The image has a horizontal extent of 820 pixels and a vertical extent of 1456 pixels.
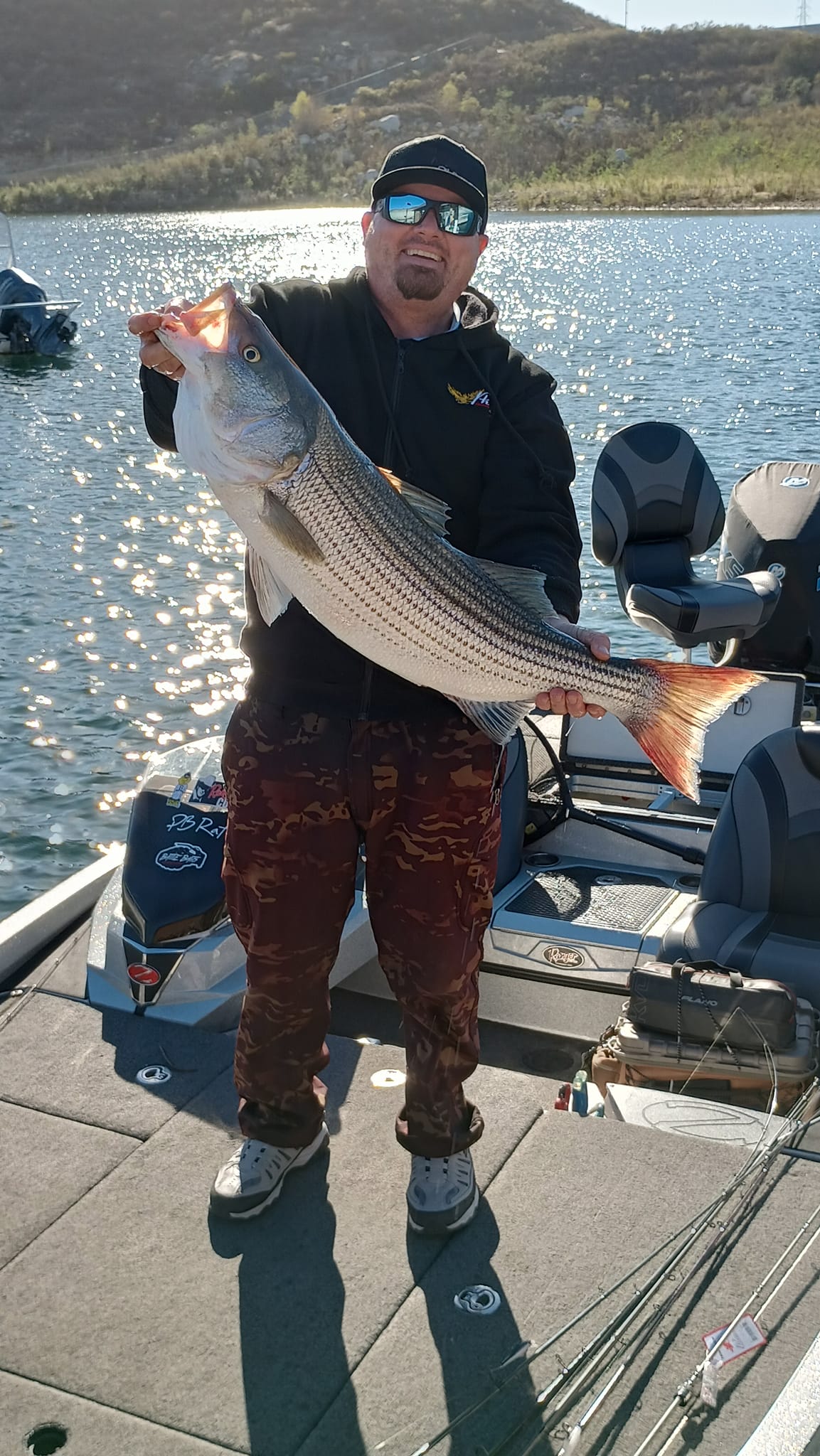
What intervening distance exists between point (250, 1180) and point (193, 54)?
6771 inches

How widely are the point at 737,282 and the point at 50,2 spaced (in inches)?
5753

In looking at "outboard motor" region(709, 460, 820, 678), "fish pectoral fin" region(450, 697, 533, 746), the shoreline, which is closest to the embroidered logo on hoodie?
"fish pectoral fin" region(450, 697, 533, 746)

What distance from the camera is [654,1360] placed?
338 cm

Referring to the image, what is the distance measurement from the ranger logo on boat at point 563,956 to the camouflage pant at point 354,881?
2.06 meters

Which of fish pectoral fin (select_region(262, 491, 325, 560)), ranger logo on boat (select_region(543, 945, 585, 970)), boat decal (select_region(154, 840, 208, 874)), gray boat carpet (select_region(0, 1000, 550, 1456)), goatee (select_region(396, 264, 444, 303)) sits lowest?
ranger logo on boat (select_region(543, 945, 585, 970))

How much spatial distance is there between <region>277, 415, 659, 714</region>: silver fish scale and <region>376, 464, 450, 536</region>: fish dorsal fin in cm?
2

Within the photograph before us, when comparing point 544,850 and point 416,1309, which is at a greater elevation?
point 416,1309

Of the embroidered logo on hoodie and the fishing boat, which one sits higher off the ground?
the embroidered logo on hoodie

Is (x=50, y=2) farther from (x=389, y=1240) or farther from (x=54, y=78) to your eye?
(x=389, y=1240)

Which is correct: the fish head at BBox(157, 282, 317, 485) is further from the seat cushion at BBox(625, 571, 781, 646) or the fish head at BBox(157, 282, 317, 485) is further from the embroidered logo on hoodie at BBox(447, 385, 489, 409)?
the seat cushion at BBox(625, 571, 781, 646)

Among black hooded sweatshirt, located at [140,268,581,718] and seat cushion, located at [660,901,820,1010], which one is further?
seat cushion, located at [660,901,820,1010]

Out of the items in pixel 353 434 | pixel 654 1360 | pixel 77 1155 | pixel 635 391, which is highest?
pixel 353 434

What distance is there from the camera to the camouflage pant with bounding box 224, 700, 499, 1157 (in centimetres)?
354

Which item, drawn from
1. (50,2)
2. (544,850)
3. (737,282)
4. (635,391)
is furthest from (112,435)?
(50,2)
